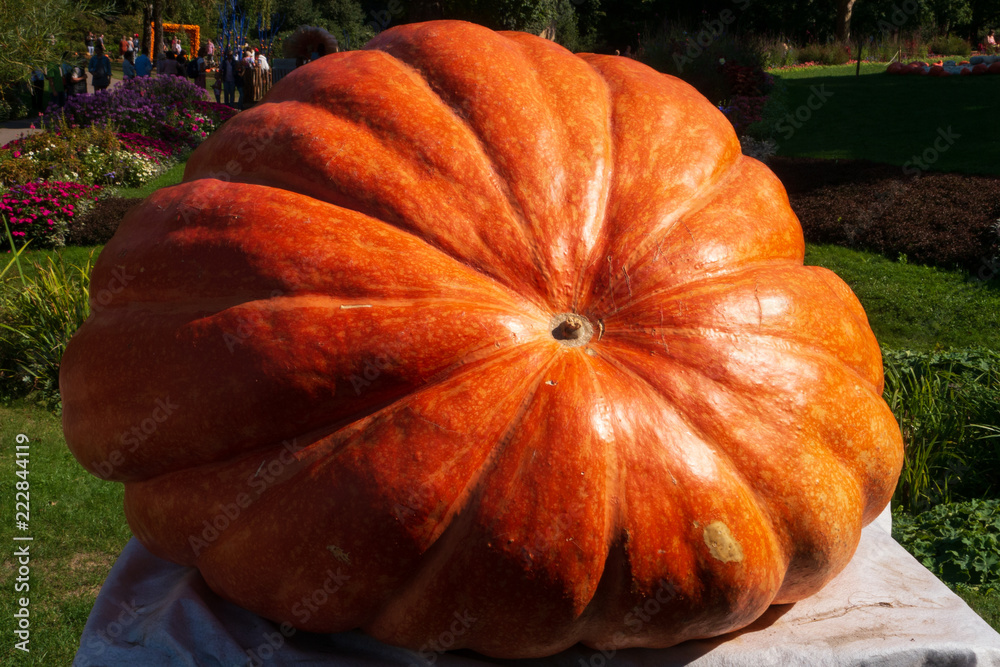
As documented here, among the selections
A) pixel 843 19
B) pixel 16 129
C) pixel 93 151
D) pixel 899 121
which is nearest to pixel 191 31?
pixel 16 129

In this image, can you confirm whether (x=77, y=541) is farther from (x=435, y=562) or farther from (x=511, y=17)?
(x=511, y=17)

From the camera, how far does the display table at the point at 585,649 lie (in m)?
2.01

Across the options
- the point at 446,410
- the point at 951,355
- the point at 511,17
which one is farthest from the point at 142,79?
the point at 446,410

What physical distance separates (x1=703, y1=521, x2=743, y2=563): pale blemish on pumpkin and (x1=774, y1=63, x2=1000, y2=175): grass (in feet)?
39.7

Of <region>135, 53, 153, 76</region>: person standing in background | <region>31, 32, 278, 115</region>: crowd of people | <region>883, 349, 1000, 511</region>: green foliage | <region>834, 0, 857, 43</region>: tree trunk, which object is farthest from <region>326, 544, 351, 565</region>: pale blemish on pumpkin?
<region>834, 0, 857, 43</region>: tree trunk

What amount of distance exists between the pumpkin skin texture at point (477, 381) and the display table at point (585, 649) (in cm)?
11

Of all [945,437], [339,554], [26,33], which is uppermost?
[339,554]

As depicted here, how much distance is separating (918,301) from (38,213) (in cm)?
1044

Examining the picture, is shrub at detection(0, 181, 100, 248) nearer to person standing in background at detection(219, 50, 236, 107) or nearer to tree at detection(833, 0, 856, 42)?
person standing in background at detection(219, 50, 236, 107)

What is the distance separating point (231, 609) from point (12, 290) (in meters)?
6.01

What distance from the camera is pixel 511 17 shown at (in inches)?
944

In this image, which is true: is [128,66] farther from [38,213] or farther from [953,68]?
[953,68]

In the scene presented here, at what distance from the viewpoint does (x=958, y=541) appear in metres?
4.19

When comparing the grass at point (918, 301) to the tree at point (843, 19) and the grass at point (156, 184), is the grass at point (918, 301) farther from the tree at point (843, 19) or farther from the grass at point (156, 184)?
the tree at point (843, 19)
